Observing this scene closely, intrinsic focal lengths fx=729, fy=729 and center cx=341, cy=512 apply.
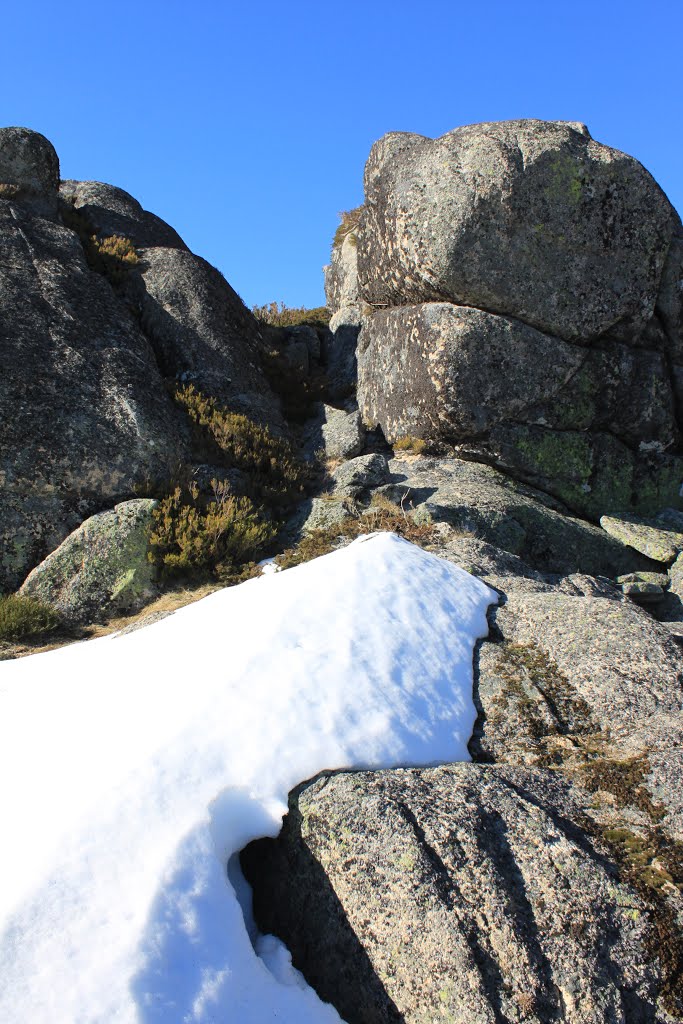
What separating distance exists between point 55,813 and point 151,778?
2.13ft

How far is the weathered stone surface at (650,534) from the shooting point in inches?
533

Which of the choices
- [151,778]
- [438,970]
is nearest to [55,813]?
[151,778]

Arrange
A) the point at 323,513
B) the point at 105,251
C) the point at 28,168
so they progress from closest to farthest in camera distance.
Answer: the point at 323,513, the point at 28,168, the point at 105,251

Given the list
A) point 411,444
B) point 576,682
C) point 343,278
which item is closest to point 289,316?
point 343,278

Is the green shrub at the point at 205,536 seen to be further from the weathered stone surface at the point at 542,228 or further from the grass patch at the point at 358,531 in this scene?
the weathered stone surface at the point at 542,228

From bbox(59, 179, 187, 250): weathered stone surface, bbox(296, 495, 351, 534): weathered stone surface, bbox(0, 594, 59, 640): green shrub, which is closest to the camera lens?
bbox(0, 594, 59, 640): green shrub

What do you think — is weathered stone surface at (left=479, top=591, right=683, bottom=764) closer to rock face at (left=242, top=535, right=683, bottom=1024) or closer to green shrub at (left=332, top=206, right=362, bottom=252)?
rock face at (left=242, top=535, right=683, bottom=1024)

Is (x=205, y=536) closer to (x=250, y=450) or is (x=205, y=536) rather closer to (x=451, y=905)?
(x=250, y=450)

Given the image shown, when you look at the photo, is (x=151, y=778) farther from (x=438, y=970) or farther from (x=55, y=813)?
(x=438, y=970)

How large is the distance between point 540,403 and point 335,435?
439 centimetres

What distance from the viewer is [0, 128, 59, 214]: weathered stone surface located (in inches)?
666

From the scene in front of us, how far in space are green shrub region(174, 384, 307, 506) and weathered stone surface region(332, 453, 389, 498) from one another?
754 millimetres

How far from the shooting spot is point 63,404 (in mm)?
12703

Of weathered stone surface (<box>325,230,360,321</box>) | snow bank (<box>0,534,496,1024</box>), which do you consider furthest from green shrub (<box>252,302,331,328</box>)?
snow bank (<box>0,534,496,1024</box>)
